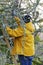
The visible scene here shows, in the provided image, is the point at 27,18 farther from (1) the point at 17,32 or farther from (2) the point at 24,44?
(2) the point at 24,44

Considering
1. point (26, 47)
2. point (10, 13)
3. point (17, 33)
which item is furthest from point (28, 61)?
point (10, 13)

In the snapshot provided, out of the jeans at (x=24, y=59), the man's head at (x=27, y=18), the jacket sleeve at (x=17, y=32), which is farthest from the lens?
the jeans at (x=24, y=59)

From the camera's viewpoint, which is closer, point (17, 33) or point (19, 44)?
point (17, 33)

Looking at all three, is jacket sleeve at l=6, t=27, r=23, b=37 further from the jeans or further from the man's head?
the jeans

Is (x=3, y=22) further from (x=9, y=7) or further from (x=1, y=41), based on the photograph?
(x=1, y=41)

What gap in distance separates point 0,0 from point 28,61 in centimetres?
201

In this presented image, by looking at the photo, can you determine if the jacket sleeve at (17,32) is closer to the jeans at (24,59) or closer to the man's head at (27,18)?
the man's head at (27,18)

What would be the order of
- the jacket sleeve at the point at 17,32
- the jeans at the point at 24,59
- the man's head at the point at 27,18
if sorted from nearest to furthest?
the man's head at the point at 27,18 < the jacket sleeve at the point at 17,32 < the jeans at the point at 24,59

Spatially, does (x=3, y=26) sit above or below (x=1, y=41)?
above

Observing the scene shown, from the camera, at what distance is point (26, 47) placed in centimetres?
407

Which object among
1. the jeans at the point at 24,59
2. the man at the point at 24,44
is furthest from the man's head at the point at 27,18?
the jeans at the point at 24,59

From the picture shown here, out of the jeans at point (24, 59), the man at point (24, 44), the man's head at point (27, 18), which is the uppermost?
the man's head at point (27, 18)

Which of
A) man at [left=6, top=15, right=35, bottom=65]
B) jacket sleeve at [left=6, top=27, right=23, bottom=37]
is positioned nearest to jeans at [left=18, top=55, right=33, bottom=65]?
man at [left=6, top=15, right=35, bottom=65]

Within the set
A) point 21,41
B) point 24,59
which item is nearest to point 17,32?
point 21,41
